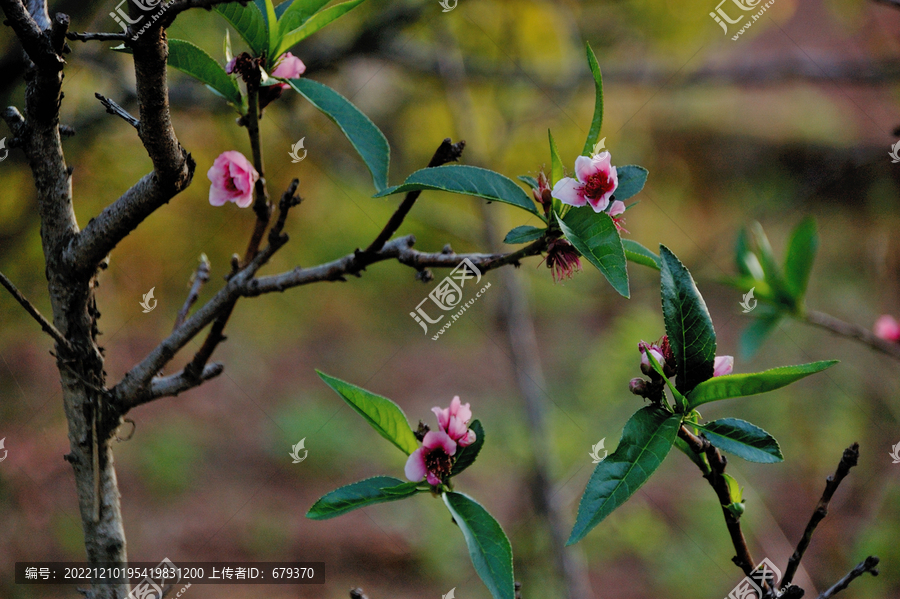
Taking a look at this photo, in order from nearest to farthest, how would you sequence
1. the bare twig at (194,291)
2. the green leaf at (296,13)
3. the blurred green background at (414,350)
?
the green leaf at (296,13), the bare twig at (194,291), the blurred green background at (414,350)

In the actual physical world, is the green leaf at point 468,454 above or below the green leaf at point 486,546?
above

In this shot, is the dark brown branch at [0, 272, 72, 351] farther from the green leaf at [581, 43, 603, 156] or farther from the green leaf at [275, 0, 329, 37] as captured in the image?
the green leaf at [581, 43, 603, 156]

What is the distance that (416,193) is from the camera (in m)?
0.67

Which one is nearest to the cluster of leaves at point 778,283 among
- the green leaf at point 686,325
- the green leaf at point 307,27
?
the green leaf at point 686,325

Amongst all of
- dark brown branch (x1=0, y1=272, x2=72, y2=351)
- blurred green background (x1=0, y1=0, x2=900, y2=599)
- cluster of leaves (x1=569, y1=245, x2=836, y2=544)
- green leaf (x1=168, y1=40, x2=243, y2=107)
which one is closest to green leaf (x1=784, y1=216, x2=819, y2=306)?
blurred green background (x1=0, y1=0, x2=900, y2=599)

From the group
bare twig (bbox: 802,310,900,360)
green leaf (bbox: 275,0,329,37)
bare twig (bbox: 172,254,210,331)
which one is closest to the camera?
green leaf (bbox: 275,0,329,37)

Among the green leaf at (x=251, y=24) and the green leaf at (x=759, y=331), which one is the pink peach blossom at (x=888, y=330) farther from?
the green leaf at (x=251, y=24)

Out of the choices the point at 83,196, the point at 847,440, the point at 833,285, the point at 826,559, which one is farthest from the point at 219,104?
the point at 833,285

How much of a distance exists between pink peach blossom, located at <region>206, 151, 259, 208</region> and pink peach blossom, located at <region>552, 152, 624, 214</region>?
405 mm

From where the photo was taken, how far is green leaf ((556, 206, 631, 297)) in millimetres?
557

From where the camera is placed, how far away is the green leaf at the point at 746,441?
1.86ft

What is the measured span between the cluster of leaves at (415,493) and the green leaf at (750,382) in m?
0.25

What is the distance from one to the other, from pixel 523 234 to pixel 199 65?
17.5 inches

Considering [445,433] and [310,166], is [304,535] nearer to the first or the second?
[310,166]
